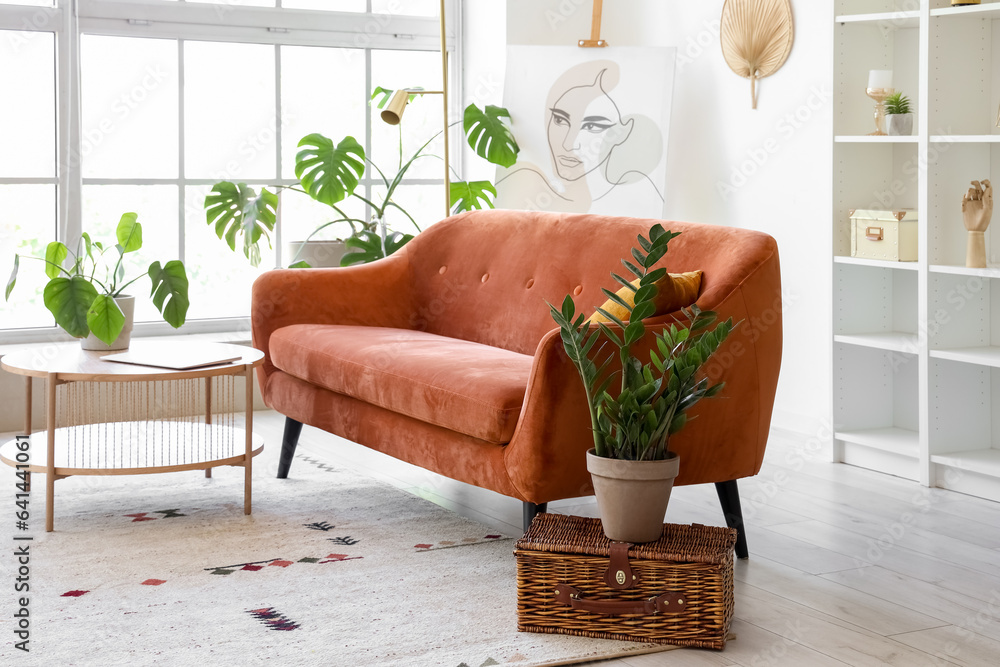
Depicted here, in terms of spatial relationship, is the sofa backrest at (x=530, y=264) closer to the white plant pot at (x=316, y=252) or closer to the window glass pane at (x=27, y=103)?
the white plant pot at (x=316, y=252)

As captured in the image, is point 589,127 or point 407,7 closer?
point 589,127

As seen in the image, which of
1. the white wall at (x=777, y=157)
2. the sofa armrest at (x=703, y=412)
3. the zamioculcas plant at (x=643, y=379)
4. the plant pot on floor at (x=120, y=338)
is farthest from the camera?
the white wall at (x=777, y=157)

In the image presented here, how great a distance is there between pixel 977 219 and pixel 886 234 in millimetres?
341

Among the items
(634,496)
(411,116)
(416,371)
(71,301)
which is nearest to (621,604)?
(634,496)

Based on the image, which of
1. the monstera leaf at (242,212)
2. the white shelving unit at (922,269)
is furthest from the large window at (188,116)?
the white shelving unit at (922,269)

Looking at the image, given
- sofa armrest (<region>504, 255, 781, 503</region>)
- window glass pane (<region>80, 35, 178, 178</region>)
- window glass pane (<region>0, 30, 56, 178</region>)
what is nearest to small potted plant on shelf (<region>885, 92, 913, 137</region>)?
sofa armrest (<region>504, 255, 781, 503</region>)

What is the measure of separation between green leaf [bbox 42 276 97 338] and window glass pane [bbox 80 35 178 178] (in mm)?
1795

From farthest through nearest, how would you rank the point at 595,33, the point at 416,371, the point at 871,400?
the point at 595,33 → the point at 871,400 → the point at 416,371

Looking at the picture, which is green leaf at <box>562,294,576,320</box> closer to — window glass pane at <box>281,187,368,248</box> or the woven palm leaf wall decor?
the woven palm leaf wall decor

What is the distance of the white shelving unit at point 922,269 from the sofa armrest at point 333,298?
151 cm

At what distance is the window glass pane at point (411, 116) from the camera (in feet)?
18.0

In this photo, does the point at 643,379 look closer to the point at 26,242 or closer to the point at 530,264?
the point at 530,264

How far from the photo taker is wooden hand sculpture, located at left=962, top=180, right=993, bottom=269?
342 cm

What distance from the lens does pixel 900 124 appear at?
3.66 meters
